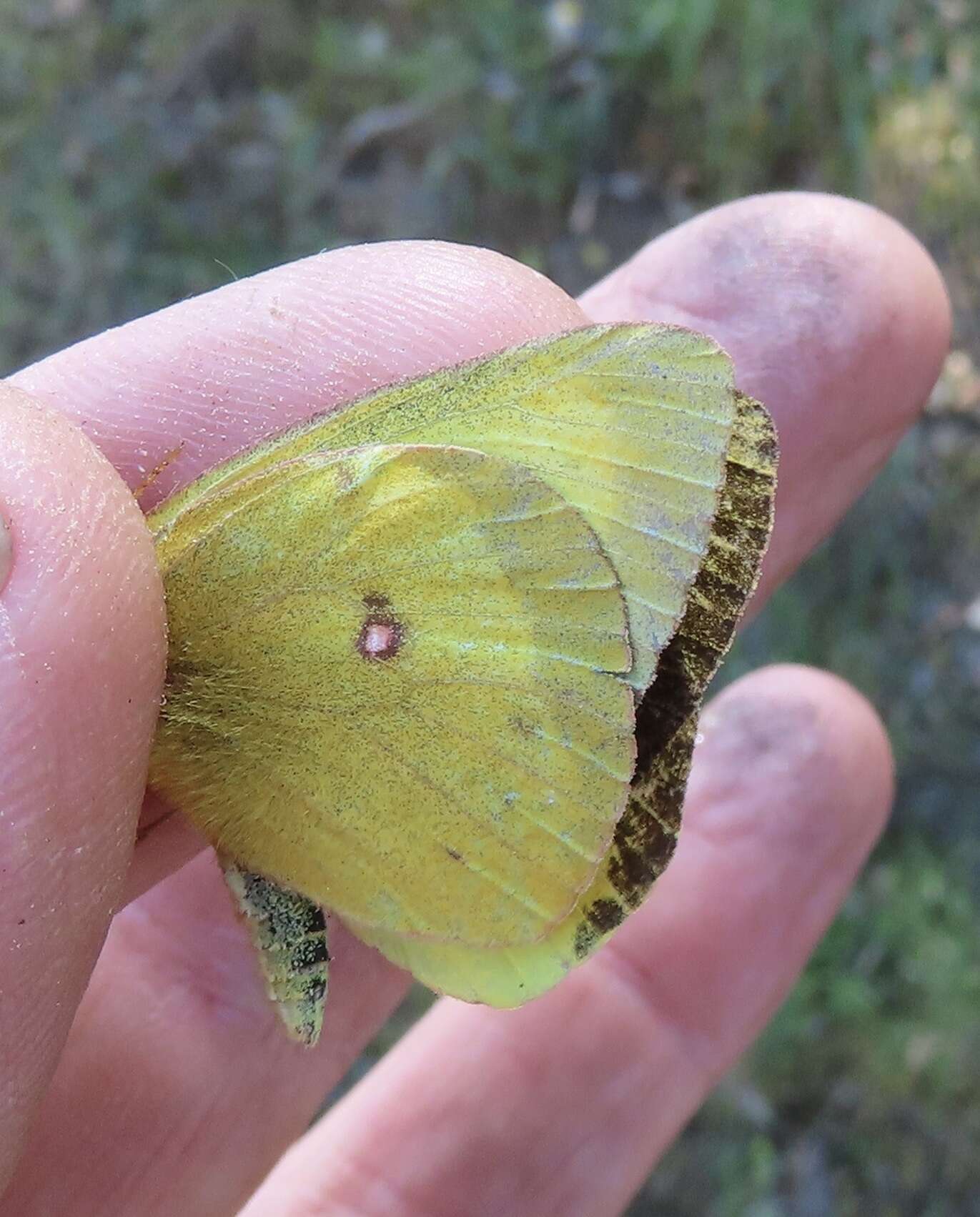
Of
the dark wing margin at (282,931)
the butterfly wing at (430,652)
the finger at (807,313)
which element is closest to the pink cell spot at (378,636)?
the butterfly wing at (430,652)

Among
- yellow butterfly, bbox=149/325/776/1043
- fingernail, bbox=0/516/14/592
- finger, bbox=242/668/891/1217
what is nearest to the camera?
fingernail, bbox=0/516/14/592

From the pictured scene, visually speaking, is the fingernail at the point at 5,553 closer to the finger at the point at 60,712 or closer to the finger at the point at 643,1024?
the finger at the point at 60,712

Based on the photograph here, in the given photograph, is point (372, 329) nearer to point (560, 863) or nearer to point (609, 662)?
point (609, 662)

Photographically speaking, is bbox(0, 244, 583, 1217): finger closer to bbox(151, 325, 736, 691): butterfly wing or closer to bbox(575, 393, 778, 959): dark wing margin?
bbox(151, 325, 736, 691): butterfly wing

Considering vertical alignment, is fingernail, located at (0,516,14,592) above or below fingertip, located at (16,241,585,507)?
above

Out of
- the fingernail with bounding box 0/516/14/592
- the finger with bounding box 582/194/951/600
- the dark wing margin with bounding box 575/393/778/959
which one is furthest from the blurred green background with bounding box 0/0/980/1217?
the fingernail with bounding box 0/516/14/592

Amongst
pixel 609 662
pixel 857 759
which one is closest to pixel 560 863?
pixel 609 662
